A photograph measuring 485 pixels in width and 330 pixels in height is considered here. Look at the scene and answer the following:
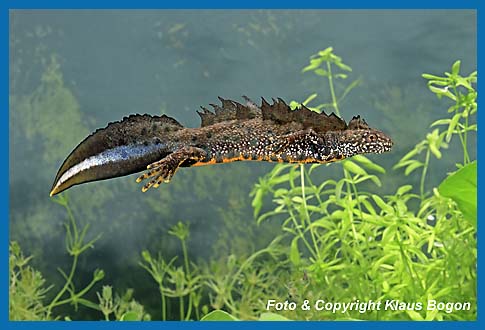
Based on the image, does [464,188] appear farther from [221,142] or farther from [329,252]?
[221,142]

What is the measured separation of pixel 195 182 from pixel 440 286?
114 cm

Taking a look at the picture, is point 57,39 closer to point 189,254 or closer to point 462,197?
point 189,254

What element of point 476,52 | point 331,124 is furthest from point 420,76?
point 331,124

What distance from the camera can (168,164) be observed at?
1.54 metres

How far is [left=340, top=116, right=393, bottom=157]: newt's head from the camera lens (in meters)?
1.51

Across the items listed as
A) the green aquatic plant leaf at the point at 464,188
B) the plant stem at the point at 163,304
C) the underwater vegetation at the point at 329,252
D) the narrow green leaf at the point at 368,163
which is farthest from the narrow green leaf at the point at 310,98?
the plant stem at the point at 163,304

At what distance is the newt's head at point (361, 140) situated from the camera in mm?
1507

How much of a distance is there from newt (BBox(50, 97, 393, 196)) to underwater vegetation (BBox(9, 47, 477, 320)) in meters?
0.91

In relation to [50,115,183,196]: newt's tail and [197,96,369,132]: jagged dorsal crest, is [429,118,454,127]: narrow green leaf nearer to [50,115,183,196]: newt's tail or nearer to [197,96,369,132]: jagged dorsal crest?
[197,96,369,132]: jagged dorsal crest

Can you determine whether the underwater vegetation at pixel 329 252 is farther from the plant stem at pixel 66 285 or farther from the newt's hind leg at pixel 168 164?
the newt's hind leg at pixel 168 164

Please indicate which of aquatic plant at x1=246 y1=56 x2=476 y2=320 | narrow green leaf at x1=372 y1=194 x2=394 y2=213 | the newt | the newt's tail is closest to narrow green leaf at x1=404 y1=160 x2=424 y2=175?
aquatic plant at x1=246 y1=56 x2=476 y2=320

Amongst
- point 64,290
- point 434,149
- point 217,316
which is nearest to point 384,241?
point 434,149

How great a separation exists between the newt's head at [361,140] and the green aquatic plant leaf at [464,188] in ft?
2.57

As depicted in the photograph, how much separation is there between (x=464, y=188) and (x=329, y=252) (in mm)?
687
